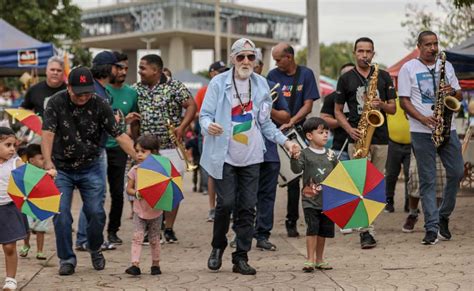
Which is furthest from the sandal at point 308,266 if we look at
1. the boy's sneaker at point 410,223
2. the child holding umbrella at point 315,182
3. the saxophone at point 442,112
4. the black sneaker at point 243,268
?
the boy's sneaker at point 410,223

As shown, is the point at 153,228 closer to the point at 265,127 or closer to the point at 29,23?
the point at 265,127

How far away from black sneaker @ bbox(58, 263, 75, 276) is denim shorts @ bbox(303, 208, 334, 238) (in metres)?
2.08

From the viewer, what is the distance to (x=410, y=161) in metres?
13.8

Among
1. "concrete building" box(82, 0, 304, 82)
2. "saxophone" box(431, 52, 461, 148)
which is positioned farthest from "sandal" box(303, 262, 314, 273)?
"concrete building" box(82, 0, 304, 82)

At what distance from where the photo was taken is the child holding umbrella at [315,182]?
27.4 feet

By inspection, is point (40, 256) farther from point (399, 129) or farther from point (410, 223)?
point (399, 129)

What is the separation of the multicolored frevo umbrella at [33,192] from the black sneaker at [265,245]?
2882mm

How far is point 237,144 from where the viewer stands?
8430mm

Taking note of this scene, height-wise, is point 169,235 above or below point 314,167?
below

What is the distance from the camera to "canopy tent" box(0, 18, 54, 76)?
1523 centimetres

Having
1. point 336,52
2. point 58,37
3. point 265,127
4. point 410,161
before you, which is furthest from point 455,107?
point 336,52

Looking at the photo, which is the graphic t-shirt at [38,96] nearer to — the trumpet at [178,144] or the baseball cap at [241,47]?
the trumpet at [178,144]

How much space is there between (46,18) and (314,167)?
31921mm

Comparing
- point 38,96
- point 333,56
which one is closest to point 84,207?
point 38,96
